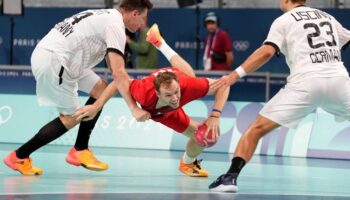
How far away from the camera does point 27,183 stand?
30.2 feet

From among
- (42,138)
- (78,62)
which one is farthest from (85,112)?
(42,138)

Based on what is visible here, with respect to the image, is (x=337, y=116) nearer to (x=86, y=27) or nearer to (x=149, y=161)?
(x=86, y=27)

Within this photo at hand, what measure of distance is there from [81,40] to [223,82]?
68.7 inches

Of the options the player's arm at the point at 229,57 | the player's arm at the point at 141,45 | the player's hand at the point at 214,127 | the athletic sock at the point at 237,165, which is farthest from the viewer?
the player's arm at the point at 141,45

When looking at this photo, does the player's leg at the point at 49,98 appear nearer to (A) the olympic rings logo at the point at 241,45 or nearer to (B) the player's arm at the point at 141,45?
(B) the player's arm at the point at 141,45

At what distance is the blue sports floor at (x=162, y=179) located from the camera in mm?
8516

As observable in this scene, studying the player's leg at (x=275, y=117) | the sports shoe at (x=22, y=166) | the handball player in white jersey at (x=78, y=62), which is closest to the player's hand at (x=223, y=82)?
the player's leg at (x=275, y=117)

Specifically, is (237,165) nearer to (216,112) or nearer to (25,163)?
(216,112)

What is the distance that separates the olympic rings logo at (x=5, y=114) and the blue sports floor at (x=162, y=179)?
125 centimetres

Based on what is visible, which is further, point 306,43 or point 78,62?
point 78,62

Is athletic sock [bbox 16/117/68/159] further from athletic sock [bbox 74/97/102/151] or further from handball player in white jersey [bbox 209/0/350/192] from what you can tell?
handball player in white jersey [bbox 209/0/350/192]

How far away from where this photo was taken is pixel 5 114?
47.9 feet

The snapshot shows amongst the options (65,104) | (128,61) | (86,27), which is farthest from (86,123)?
(128,61)

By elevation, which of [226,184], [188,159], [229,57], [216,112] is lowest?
[229,57]
